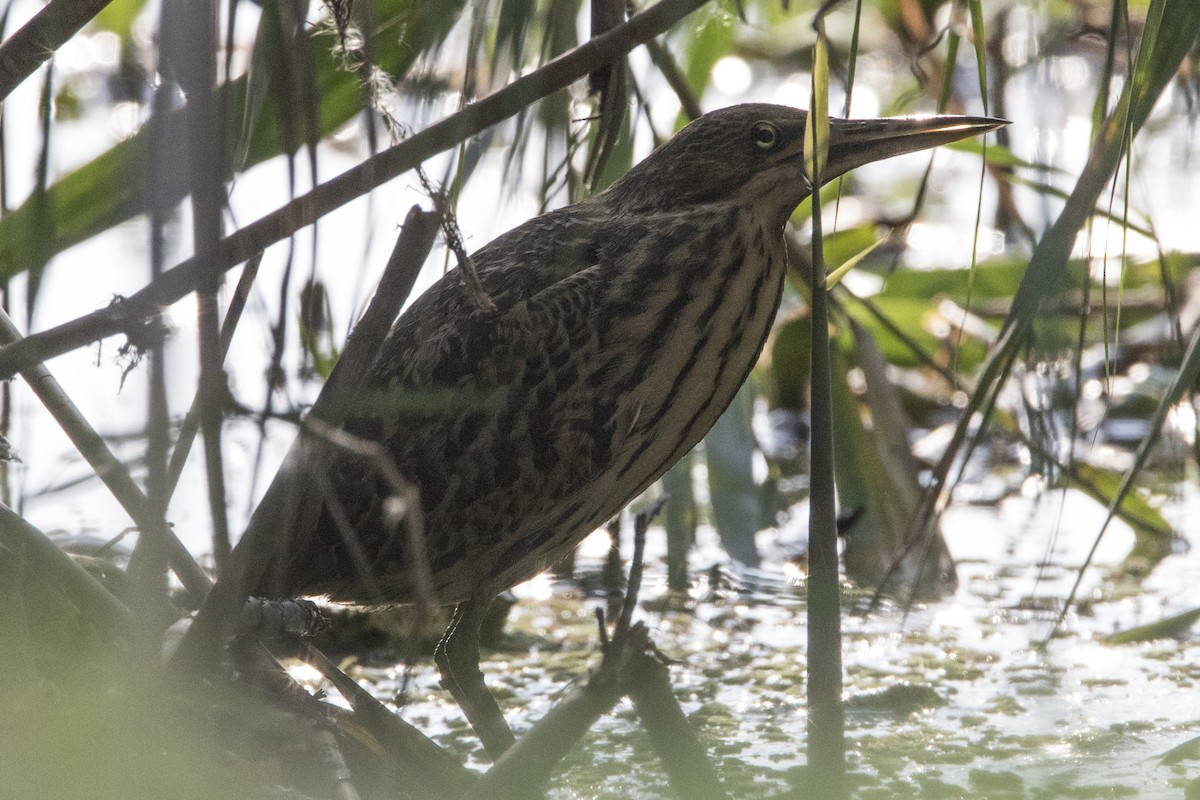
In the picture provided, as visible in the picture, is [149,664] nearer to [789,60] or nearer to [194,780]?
[194,780]

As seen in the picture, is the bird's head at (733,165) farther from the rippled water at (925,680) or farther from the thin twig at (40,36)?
the thin twig at (40,36)

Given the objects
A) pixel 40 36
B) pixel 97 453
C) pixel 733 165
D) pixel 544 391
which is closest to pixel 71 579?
pixel 97 453

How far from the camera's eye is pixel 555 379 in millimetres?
1790

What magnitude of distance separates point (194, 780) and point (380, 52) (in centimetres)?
101

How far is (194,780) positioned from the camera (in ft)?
3.79

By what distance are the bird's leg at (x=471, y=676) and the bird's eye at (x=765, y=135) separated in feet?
2.20

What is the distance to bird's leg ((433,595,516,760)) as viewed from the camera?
1.75m

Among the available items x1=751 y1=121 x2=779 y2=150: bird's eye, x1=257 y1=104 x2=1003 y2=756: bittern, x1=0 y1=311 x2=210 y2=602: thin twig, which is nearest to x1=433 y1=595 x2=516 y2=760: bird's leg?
x1=257 y1=104 x2=1003 y2=756: bittern

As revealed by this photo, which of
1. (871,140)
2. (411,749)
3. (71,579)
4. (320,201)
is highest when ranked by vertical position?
(871,140)

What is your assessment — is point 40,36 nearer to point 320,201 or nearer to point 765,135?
point 320,201

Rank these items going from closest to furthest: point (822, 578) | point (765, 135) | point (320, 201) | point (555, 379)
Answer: point (822, 578) → point (320, 201) → point (555, 379) → point (765, 135)

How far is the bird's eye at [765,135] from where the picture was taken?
1945 mm

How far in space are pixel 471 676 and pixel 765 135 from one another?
0.77 metres

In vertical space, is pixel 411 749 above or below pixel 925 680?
below
